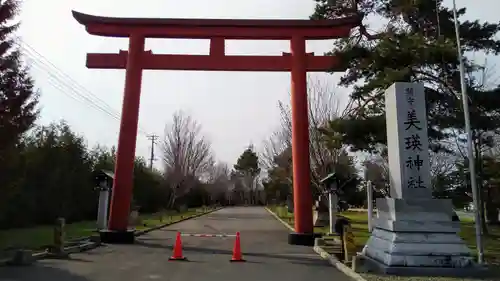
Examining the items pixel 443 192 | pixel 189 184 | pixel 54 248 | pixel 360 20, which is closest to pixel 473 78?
pixel 360 20

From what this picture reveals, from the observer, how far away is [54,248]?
1279cm

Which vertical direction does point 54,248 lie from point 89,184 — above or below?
below

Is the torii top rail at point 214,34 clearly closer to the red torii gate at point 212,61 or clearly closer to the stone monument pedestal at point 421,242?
the red torii gate at point 212,61

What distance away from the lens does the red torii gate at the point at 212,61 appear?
1638 centimetres

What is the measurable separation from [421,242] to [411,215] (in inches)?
24.9

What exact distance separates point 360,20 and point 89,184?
20.6 meters

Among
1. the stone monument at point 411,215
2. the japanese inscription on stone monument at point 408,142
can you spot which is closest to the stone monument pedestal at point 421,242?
the stone monument at point 411,215

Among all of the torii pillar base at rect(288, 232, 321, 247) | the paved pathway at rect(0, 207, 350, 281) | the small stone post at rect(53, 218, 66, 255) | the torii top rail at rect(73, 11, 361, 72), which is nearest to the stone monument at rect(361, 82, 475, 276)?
the paved pathway at rect(0, 207, 350, 281)

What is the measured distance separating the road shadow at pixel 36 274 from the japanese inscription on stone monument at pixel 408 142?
755 cm

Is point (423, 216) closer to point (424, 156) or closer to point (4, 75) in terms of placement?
point (424, 156)

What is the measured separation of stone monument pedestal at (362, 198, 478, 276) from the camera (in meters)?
9.66

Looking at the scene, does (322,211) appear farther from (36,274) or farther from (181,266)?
(36,274)

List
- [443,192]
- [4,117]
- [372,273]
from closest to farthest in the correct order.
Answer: [372,273] < [4,117] < [443,192]

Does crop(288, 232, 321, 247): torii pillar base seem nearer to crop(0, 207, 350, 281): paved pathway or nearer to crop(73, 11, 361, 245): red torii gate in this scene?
crop(73, 11, 361, 245): red torii gate
